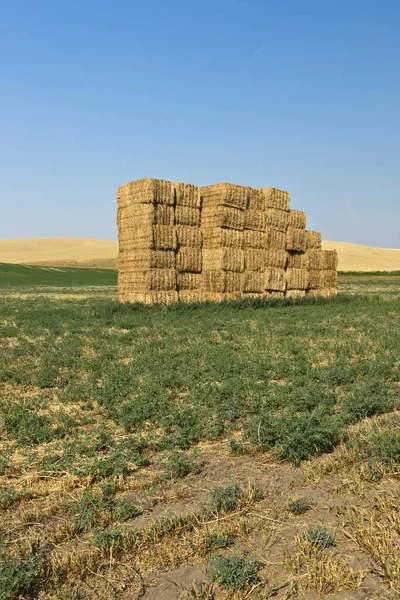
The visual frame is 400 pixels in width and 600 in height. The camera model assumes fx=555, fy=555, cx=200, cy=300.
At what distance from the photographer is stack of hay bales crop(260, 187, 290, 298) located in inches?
936

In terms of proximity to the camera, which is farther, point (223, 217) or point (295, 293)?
point (295, 293)

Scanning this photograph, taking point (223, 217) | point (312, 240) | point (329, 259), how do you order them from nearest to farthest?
point (223, 217)
point (312, 240)
point (329, 259)

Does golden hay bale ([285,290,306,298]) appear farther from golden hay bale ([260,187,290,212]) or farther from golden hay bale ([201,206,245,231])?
golden hay bale ([201,206,245,231])

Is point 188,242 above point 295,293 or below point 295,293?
above

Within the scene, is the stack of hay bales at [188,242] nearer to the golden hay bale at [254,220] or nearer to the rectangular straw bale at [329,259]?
the golden hay bale at [254,220]

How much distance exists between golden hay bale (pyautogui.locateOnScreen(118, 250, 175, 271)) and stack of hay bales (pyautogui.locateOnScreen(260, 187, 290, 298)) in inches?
192

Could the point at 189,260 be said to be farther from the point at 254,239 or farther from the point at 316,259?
the point at 316,259

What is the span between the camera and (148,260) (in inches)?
805

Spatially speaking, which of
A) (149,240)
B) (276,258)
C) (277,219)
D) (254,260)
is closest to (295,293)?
(276,258)

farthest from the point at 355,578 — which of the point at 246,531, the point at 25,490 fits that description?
the point at 25,490

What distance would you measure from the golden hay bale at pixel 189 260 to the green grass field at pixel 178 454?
8623 millimetres

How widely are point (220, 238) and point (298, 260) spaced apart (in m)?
5.57

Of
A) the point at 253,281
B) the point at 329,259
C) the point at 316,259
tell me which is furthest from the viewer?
the point at 329,259

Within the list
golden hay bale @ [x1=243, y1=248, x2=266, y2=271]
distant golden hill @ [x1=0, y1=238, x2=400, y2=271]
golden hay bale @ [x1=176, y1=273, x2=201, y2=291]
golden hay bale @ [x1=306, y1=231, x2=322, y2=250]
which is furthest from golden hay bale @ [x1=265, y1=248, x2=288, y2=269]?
distant golden hill @ [x1=0, y1=238, x2=400, y2=271]
